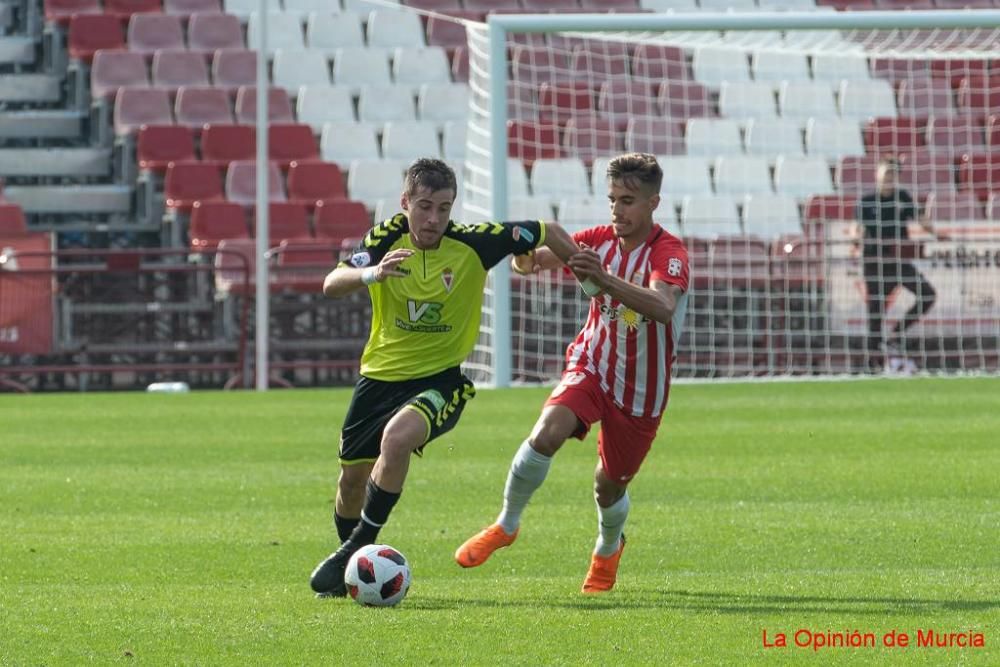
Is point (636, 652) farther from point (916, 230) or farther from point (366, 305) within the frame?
point (916, 230)

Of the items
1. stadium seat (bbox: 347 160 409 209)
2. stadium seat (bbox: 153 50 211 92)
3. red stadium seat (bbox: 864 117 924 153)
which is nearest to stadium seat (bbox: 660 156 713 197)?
red stadium seat (bbox: 864 117 924 153)

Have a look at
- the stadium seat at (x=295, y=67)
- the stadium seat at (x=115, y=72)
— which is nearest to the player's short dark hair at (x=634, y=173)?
the stadium seat at (x=115, y=72)

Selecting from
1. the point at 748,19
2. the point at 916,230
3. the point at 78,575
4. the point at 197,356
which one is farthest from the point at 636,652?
the point at 916,230

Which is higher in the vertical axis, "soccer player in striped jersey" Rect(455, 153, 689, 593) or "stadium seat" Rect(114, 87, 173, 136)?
"stadium seat" Rect(114, 87, 173, 136)

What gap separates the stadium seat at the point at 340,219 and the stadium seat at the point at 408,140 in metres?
1.99

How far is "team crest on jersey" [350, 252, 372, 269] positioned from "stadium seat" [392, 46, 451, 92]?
682 inches

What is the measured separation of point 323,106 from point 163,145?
2.49 m

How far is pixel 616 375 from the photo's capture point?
23.7ft

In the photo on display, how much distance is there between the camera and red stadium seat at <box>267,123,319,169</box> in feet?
73.7

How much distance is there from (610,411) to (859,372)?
499 inches

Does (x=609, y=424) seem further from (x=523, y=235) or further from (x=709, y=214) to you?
(x=709, y=214)

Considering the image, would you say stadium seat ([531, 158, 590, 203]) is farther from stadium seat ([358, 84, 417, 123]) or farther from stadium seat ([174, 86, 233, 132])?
stadium seat ([174, 86, 233, 132])

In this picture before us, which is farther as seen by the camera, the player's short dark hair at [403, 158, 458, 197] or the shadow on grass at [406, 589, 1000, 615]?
the player's short dark hair at [403, 158, 458, 197]

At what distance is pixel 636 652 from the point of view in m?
5.54
